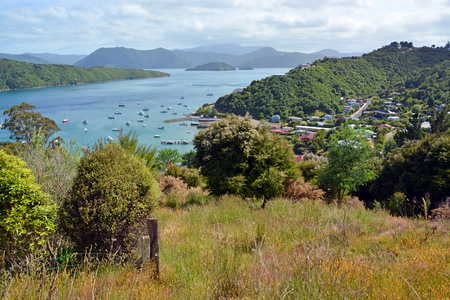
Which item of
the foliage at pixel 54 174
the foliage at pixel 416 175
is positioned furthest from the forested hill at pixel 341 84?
the foliage at pixel 54 174

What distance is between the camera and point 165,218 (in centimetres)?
567

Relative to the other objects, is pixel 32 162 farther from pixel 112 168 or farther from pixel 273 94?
pixel 273 94

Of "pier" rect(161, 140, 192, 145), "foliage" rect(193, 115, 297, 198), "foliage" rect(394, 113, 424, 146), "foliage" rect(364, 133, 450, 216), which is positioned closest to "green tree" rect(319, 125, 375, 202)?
"foliage" rect(364, 133, 450, 216)

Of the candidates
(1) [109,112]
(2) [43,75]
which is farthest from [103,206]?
(2) [43,75]

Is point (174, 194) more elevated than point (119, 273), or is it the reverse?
point (119, 273)

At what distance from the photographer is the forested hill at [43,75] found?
107m

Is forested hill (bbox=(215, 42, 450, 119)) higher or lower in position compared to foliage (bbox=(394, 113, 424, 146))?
higher

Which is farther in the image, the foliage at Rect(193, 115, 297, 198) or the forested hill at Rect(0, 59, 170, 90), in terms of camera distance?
the forested hill at Rect(0, 59, 170, 90)

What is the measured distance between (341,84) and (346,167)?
82.2m

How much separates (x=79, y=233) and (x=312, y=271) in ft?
10.2

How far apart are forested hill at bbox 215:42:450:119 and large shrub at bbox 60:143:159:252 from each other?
221 ft

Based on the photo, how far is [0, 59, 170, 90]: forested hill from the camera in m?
107

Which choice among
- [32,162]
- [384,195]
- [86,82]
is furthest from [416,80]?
[86,82]

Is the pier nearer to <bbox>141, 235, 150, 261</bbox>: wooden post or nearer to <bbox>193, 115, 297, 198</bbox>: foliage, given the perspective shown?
<bbox>193, 115, 297, 198</bbox>: foliage
